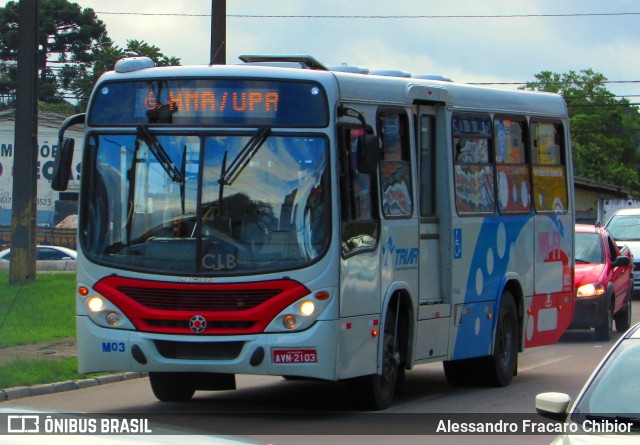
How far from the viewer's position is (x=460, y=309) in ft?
44.2

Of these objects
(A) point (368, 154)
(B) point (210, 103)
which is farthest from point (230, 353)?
(B) point (210, 103)

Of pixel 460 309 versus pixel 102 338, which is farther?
pixel 460 309

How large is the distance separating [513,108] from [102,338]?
20.8ft

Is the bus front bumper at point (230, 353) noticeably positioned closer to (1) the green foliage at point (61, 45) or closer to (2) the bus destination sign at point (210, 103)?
(2) the bus destination sign at point (210, 103)

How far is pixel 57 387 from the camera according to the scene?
13727mm

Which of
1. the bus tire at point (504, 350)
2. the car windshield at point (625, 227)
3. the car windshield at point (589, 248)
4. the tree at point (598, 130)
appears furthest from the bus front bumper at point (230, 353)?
the tree at point (598, 130)

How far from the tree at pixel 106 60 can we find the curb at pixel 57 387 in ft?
155

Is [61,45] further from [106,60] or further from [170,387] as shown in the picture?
[170,387]

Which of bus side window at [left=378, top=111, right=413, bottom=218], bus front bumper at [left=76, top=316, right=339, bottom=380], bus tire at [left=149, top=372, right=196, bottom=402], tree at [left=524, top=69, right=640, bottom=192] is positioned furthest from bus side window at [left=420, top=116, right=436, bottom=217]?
tree at [left=524, top=69, right=640, bottom=192]

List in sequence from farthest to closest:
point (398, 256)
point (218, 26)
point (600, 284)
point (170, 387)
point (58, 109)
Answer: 1. point (58, 109)
2. point (218, 26)
3. point (600, 284)
4. point (170, 387)
5. point (398, 256)

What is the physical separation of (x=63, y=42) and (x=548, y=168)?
66.5 metres

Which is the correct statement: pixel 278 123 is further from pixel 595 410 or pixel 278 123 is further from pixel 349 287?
pixel 595 410

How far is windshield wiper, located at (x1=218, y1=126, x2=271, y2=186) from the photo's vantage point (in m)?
11.1

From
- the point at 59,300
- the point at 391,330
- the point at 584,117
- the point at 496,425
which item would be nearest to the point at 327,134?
the point at 391,330
